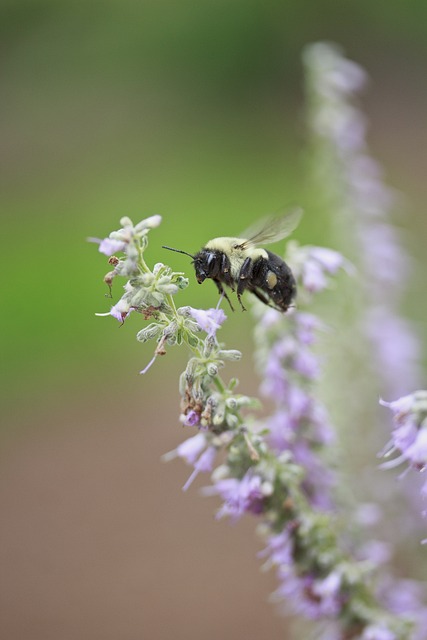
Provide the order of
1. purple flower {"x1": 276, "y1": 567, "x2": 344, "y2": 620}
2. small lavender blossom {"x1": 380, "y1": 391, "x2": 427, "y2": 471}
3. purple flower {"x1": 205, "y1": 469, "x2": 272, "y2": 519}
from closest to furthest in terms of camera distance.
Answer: small lavender blossom {"x1": 380, "y1": 391, "x2": 427, "y2": 471} → purple flower {"x1": 205, "y1": 469, "x2": 272, "y2": 519} → purple flower {"x1": 276, "y1": 567, "x2": 344, "y2": 620}

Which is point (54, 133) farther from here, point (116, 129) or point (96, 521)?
point (96, 521)

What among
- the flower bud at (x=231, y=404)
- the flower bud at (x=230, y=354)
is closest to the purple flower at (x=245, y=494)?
the flower bud at (x=231, y=404)

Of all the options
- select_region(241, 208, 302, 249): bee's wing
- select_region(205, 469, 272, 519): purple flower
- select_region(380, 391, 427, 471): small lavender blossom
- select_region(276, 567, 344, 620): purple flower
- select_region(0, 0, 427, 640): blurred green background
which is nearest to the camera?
select_region(380, 391, 427, 471): small lavender blossom

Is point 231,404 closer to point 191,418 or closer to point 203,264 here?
point 191,418

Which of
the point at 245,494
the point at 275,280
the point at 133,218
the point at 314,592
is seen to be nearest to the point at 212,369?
the point at 245,494

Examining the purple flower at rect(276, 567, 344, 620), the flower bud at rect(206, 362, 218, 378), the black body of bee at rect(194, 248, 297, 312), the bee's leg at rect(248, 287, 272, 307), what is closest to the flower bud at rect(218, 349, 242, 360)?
the flower bud at rect(206, 362, 218, 378)

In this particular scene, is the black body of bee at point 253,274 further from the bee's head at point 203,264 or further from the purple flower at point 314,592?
the purple flower at point 314,592

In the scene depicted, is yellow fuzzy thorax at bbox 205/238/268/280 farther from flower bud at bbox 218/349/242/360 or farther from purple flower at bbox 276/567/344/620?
purple flower at bbox 276/567/344/620

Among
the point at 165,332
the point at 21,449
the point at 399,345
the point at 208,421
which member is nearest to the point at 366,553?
the point at 208,421
